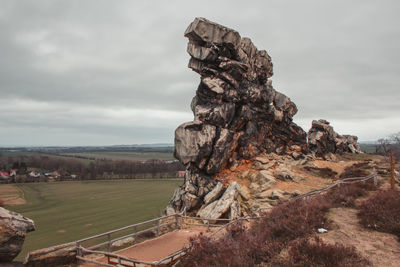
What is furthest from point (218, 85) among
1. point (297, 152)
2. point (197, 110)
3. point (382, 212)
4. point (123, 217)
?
point (123, 217)

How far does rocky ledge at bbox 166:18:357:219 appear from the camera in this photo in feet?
88.5

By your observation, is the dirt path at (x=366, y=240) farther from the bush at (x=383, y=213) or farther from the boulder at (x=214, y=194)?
the boulder at (x=214, y=194)

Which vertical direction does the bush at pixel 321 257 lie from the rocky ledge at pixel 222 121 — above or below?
below

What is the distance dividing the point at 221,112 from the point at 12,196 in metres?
84.1

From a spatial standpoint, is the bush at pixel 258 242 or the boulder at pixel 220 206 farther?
the boulder at pixel 220 206

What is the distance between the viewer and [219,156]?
28.7 m

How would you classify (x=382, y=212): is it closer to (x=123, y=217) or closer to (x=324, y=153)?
(x=324, y=153)

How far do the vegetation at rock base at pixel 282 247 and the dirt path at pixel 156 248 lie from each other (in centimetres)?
→ 454

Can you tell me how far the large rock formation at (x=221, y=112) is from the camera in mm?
27531

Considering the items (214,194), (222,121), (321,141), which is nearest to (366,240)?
(214,194)

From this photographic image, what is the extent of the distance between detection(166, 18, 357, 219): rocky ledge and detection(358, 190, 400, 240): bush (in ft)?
41.3

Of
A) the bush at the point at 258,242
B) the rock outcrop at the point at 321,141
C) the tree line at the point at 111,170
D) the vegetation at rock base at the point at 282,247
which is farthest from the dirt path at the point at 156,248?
the tree line at the point at 111,170

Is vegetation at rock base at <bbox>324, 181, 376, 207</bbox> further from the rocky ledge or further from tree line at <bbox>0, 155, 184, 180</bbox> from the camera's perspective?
tree line at <bbox>0, 155, 184, 180</bbox>

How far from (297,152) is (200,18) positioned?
25119mm
